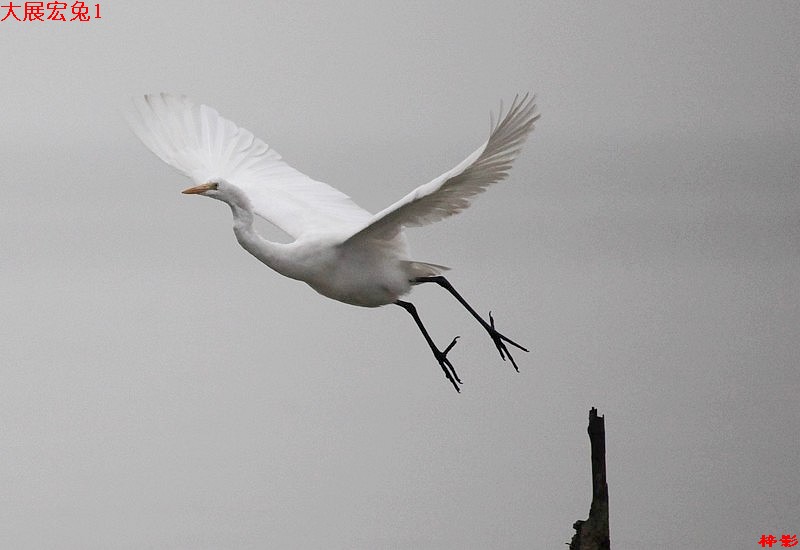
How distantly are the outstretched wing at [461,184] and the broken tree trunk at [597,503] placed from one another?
140cm

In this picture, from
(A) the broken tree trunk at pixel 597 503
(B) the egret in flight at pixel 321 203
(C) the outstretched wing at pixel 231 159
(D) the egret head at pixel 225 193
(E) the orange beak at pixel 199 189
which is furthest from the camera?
(C) the outstretched wing at pixel 231 159

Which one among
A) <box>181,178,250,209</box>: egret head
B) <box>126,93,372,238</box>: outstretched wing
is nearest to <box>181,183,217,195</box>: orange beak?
<box>181,178,250,209</box>: egret head

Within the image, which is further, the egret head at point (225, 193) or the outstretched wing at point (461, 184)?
the egret head at point (225, 193)

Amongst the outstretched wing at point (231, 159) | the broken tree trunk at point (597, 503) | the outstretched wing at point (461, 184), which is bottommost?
the broken tree trunk at point (597, 503)

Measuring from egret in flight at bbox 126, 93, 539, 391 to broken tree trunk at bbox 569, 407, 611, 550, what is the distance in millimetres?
1198

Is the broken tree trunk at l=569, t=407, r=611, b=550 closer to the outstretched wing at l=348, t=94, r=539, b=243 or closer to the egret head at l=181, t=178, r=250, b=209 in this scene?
the outstretched wing at l=348, t=94, r=539, b=243

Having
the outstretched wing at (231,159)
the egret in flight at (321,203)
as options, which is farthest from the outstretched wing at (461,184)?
the outstretched wing at (231,159)

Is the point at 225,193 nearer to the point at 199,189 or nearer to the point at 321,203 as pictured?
the point at 199,189

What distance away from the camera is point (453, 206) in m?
9.54

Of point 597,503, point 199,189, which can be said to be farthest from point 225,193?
point 597,503

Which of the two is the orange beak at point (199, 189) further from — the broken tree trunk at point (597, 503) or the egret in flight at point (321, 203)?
the broken tree trunk at point (597, 503)

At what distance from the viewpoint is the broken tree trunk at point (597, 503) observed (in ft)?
27.7

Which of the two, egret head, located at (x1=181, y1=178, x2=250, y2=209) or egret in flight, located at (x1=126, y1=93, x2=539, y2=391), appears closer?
egret in flight, located at (x1=126, y1=93, x2=539, y2=391)

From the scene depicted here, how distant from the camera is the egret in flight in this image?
29.9 ft
